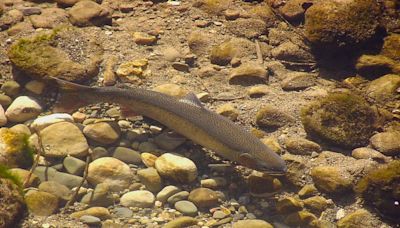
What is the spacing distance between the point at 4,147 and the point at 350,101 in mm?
3768

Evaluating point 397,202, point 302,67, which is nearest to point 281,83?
point 302,67

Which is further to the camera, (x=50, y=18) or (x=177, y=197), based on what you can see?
(x=50, y=18)

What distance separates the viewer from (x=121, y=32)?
691 cm

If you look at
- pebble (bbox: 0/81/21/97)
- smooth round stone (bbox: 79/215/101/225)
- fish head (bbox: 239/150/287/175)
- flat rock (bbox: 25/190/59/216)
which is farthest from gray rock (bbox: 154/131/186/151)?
pebble (bbox: 0/81/21/97)

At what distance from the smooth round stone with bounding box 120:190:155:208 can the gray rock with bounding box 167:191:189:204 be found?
17 centimetres

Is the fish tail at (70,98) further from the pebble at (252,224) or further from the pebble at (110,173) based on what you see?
the pebble at (252,224)

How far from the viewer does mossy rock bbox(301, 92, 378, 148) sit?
538 cm

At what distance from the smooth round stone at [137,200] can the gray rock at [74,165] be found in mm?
564

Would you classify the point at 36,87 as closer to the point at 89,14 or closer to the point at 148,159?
the point at 89,14

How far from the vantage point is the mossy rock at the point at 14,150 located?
4.97 metres

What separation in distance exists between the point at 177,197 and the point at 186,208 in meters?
0.16

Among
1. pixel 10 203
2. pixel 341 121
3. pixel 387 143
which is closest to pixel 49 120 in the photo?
pixel 10 203

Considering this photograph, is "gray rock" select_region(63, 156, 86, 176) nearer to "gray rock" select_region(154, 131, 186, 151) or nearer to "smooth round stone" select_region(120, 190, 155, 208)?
"smooth round stone" select_region(120, 190, 155, 208)

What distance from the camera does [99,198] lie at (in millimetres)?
4828
